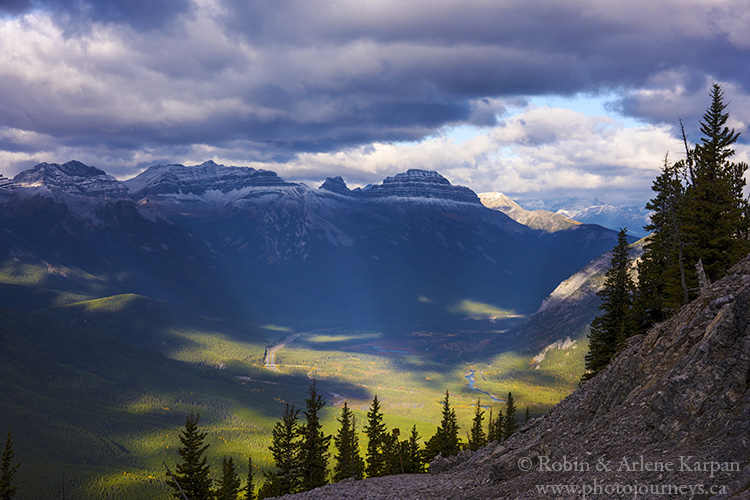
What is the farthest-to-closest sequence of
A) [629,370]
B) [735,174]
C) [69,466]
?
[69,466] → [735,174] → [629,370]

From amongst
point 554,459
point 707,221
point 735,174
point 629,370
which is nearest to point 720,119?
point 735,174

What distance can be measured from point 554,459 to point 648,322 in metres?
35.7

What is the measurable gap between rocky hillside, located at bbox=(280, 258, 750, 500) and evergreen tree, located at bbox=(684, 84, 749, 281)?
12768 millimetres

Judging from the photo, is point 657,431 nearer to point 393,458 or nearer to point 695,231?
point 695,231

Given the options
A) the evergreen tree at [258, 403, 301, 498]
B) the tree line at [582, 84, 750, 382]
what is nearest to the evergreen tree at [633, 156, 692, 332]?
the tree line at [582, 84, 750, 382]

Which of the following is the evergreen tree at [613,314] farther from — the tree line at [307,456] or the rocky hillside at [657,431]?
the rocky hillside at [657,431]

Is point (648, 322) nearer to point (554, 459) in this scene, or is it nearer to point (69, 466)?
point (554, 459)

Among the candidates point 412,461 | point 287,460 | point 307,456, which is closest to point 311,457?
point 307,456

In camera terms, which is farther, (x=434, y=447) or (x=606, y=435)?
→ (x=434, y=447)

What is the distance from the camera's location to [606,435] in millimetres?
30281

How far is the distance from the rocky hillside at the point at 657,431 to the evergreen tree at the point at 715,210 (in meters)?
12.8

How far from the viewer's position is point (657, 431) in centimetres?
2698

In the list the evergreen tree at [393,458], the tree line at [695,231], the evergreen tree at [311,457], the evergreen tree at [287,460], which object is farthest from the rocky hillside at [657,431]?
the evergreen tree at [393,458]

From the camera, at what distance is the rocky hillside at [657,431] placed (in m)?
22.3
